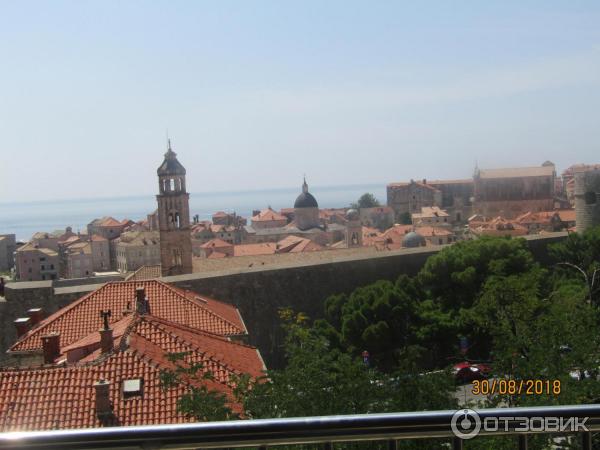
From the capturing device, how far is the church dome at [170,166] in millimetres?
23828

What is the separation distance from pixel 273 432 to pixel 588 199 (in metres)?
19.3

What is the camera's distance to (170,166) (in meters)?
24.0

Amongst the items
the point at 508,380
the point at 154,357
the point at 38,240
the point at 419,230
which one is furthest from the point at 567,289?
the point at 38,240

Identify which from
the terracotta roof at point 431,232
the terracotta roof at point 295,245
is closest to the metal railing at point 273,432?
the terracotta roof at point 295,245

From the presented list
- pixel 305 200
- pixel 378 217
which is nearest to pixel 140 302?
pixel 305 200

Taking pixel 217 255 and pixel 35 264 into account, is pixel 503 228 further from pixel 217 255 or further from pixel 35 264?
pixel 35 264

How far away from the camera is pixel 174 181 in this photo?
2480 centimetres

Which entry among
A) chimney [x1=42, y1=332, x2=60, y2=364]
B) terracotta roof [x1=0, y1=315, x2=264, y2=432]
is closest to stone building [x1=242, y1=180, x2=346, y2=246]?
chimney [x1=42, y1=332, x2=60, y2=364]

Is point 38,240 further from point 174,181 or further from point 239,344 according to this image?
point 239,344

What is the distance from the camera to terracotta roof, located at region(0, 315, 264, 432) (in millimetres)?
6355

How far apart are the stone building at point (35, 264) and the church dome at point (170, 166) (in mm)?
44750

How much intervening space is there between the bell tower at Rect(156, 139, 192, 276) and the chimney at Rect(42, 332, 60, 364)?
592 inches

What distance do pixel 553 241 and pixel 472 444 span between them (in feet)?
46.6

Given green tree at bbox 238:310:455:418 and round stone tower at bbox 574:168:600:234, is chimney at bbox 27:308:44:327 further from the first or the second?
round stone tower at bbox 574:168:600:234
